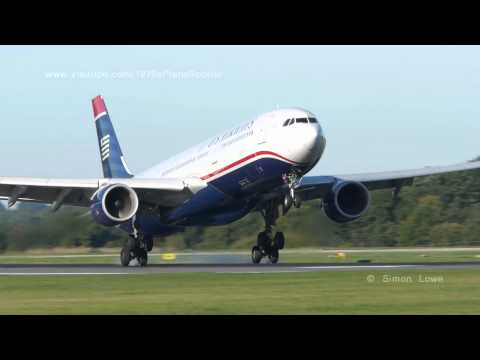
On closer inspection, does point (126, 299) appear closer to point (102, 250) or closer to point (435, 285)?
point (435, 285)

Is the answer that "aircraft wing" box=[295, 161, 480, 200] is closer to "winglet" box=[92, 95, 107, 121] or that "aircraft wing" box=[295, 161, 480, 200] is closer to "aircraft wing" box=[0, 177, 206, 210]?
"aircraft wing" box=[0, 177, 206, 210]

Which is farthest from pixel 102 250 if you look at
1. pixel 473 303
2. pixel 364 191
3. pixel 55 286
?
pixel 473 303

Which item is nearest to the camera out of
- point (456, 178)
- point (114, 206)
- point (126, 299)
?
point (126, 299)

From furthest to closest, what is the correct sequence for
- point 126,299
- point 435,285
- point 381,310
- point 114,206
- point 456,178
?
point 456,178
point 114,206
point 435,285
point 126,299
point 381,310

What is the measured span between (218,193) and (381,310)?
58.3ft

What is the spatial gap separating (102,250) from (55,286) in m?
20.9

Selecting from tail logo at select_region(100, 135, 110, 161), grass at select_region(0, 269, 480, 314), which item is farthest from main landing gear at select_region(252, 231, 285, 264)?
tail logo at select_region(100, 135, 110, 161)

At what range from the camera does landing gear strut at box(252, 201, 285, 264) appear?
38250mm

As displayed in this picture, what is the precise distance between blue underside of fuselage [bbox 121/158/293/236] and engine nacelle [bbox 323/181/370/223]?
10.8ft

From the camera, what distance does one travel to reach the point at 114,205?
119ft

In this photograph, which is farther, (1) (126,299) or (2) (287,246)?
(2) (287,246)

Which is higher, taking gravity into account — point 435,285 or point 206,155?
point 206,155

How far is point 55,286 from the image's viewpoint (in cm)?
2591

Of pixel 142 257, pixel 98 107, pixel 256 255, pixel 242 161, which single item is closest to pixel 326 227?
pixel 256 255
